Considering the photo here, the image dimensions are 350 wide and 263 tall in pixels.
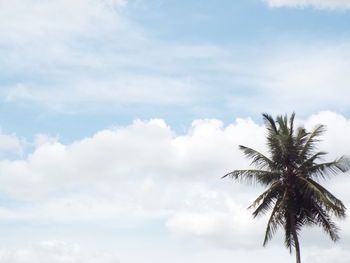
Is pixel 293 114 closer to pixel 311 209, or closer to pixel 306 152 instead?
pixel 306 152

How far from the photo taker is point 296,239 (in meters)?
40.5

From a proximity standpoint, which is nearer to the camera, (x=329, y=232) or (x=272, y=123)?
(x=329, y=232)

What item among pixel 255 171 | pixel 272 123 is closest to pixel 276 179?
pixel 255 171

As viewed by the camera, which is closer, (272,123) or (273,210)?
(273,210)

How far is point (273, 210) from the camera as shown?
41.4 metres

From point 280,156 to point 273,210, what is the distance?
4.01m

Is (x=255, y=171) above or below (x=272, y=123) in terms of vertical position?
below

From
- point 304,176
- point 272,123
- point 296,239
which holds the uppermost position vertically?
point 272,123

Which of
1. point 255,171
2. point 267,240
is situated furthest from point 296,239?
point 255,171

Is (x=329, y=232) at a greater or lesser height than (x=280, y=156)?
lesser

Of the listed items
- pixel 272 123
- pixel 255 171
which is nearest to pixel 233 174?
pixel 255 171

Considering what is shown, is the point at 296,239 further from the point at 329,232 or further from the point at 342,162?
the point at 342,162

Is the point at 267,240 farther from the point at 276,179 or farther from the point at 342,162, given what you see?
the point at 342,162

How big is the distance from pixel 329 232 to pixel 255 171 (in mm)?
6794
